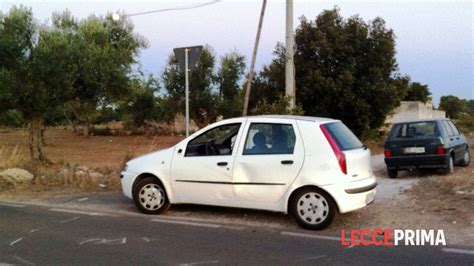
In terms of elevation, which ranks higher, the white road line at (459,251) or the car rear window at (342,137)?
the car rear window at (342,137)

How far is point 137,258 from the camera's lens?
5668 mm

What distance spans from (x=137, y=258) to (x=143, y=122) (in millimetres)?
33522

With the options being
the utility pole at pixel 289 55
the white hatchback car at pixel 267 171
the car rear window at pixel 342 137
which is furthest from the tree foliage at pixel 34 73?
the car rear window at pixel 342 137

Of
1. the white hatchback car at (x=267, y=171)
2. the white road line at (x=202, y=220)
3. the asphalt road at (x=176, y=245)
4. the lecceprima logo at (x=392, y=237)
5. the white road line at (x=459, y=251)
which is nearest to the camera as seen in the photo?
the asphalt road at (x=176, y=245)

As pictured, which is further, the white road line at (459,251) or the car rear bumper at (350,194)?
the car rear bumper at (350,194)

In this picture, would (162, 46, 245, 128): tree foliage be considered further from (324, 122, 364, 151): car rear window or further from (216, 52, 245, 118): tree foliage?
(324, 122, 364, 151): car rear window

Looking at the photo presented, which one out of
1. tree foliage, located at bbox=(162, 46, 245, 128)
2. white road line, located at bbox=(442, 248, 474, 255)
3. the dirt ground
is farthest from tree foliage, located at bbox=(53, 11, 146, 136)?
white road line, located at bbox=(442, 248, 474, 255)

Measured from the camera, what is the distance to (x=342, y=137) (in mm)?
7250

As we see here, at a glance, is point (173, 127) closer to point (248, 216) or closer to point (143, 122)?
point (143, 122)

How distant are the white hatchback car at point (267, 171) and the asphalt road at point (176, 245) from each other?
0.36m

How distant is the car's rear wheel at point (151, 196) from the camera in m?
8.00

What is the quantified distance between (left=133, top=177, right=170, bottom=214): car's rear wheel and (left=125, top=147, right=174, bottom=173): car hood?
213 millimetres

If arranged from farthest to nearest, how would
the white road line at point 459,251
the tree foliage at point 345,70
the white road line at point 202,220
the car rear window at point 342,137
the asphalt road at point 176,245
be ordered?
1. the tree foliage at point 345,70
2. the white road line at point 202,220
3. the car rear window at point 342,137
4. the white road line at point 459,251
5. the asphalt road at point 176,245

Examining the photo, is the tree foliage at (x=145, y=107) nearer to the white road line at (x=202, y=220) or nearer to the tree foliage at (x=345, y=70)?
the tree foliage at (x=345, y=70)
